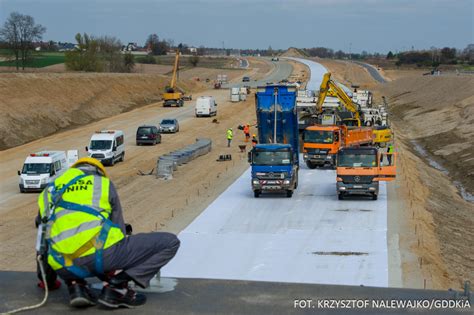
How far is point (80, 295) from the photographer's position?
820 centimetres

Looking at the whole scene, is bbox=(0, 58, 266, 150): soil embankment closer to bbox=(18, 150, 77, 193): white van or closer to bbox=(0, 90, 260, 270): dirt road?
bbox=(0, 90, 260, 270): dirt road

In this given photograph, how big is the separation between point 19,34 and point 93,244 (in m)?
123

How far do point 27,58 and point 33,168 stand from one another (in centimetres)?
9515

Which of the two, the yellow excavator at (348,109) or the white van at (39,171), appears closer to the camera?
the white van at (39,171)

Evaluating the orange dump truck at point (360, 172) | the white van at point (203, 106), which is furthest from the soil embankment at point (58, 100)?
the orange dump truck at point (360, 172)

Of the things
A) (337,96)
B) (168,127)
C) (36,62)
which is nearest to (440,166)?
(337,96)

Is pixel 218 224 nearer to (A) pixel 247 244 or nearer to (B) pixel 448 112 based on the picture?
(A) pixel 247 244

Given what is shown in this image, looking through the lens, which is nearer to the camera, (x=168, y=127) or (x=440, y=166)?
(x=440, y=166)

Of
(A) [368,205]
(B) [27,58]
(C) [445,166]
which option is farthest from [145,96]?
(A) [368,205]

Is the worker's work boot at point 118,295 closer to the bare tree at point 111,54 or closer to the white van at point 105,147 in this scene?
the white van at point 105,147

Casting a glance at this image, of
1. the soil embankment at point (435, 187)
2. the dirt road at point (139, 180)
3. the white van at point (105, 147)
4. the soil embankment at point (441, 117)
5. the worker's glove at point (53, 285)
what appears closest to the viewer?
the worker's glove at point (53, 285)

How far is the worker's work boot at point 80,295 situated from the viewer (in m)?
8.18

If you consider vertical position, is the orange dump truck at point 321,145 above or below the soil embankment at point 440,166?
above

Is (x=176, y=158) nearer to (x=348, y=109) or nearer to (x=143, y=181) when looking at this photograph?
(x=143, y=181)
